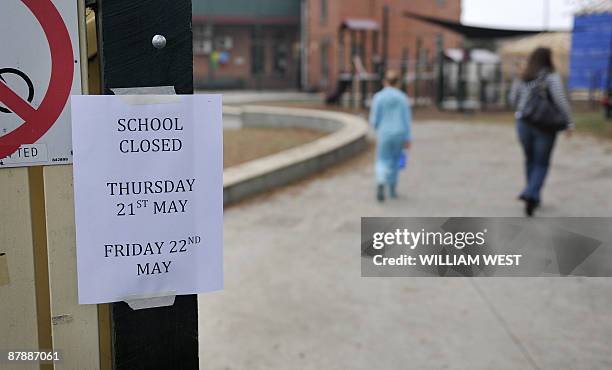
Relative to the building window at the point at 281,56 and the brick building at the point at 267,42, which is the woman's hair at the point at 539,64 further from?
the building window at the point at 281,56

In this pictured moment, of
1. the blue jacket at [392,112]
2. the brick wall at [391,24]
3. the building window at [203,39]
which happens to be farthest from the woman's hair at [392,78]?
the building window at [203,39]

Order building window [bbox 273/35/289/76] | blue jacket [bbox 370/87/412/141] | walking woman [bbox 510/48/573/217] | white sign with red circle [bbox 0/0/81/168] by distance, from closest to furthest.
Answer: white sign with red circle [bbox 0/0/81/168]
walking woman [bbox 510/48/573/217]
blue jacket [bbox 370/87/412/141]
building window [bbox 273/35/289/76]

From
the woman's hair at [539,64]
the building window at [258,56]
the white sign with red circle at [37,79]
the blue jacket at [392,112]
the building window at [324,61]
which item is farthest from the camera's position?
the building window at [258,56]

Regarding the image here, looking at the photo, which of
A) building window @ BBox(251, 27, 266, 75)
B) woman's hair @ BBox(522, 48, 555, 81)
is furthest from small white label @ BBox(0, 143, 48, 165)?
building window @ BBox(251, 27, 266, 75)

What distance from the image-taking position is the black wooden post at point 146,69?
72.1 inches

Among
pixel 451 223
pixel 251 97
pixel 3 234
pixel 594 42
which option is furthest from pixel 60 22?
pixel 251 97

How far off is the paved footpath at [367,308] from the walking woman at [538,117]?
15.9 inches

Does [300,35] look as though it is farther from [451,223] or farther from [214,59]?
[451,223]

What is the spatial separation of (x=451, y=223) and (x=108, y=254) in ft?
19.0

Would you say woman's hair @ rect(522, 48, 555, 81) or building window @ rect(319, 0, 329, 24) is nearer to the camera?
woman's hair @ rect(522, 48, 555, 81)

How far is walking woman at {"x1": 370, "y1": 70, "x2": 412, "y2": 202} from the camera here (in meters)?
8.32

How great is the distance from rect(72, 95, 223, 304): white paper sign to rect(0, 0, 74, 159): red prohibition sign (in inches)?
3.1

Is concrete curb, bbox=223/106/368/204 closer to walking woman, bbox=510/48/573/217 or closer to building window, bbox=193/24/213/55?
walking woman, bbox=510/48/573/217

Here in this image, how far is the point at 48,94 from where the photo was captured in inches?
71.2
